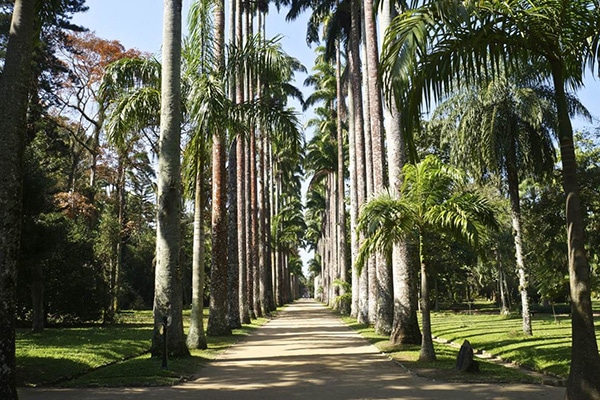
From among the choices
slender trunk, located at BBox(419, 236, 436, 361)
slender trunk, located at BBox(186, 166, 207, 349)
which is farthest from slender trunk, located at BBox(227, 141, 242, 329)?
slender trunk, located at BBox(419, 236, 436, 361)

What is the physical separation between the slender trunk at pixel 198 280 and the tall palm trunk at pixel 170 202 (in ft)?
7.44

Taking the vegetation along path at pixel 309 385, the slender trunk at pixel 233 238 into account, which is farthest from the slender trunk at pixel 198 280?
the slender trunk at pixel 233 238

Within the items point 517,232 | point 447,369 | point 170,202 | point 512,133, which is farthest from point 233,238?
point 447,369

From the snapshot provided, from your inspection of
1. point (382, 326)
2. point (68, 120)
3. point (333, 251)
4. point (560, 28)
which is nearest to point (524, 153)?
point (382, 326)

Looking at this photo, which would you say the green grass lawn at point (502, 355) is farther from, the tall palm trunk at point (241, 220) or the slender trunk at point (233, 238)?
the tall palm trunk at point (241, 220)

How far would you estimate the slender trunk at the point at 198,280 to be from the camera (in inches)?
591

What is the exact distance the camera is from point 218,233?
1889 centimetres

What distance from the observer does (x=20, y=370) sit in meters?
9.71

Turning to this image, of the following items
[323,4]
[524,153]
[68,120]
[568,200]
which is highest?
[323,4]

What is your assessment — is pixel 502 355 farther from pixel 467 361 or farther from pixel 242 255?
pixel 242 255

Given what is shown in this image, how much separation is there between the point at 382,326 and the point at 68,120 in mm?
22766

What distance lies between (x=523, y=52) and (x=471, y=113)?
42.6ft

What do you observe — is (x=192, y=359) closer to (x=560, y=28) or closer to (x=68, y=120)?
(x=560, y=28)

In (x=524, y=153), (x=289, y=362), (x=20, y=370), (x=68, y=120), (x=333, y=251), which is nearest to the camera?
(x=20, y=370)
